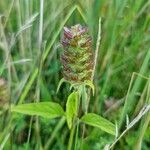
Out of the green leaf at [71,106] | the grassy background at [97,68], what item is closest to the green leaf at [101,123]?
the green leaf at [71,106]

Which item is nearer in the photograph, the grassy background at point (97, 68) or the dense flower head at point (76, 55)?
the dense flower head at point (76, 55)

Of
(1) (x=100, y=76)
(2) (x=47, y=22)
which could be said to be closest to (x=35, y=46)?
(2) (x=47, y=22)

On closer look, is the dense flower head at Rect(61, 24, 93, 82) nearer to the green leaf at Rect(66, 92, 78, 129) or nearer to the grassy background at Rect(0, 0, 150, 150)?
the green leaf at Rect(66, 92, 78, 129)

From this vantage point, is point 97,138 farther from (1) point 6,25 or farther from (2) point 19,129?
(1) point 6,25

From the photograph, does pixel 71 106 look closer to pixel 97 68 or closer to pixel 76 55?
pixel 76 55

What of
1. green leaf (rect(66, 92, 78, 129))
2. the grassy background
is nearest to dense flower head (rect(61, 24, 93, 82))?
green leaf (rect(66, 92, 78, 129))

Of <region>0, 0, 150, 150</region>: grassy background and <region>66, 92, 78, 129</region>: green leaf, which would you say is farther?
<region>0, 0, 150, 150</region>: grassy background

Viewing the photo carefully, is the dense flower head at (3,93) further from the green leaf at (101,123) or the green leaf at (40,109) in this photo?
the green leaf at (101,123)
